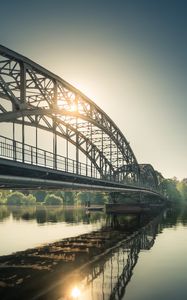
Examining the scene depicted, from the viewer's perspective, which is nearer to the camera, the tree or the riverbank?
the riverbank

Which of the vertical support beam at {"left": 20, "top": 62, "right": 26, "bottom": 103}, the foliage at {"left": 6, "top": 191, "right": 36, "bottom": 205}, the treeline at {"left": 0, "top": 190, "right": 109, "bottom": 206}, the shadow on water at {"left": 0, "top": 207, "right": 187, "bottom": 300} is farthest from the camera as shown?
the foliage at {"left": 6, "top": 191, "right": 36, "bottom": 205}

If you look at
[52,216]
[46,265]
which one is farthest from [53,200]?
[46,265]

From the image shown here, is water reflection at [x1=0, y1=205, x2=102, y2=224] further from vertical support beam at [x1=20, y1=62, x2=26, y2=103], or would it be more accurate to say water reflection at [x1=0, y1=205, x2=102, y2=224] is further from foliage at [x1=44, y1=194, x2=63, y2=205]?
foliage at [x1=44, y1=194, x2=63, y2=205]

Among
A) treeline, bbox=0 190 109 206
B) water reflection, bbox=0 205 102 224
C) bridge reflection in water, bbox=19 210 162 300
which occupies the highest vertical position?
treeline, bbox=0 190 109 206

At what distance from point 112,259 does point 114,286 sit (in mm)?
7837

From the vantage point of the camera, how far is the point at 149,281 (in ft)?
66.7

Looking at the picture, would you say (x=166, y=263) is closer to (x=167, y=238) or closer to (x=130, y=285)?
(x=130, y=285)

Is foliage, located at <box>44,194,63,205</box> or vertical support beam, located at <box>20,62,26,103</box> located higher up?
vertical support beam, located at <box>20,62,26,103</box>

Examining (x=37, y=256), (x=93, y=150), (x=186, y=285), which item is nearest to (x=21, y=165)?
(x=37, y=256)

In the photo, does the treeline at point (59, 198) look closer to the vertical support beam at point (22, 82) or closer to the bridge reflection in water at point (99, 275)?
the bridge reflection in water at point (99, 275)

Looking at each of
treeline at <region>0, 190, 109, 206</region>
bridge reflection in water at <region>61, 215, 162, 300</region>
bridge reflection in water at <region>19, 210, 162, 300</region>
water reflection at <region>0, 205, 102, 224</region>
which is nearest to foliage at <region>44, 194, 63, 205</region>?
treeline at <region>0, 190, 109, 206</region>

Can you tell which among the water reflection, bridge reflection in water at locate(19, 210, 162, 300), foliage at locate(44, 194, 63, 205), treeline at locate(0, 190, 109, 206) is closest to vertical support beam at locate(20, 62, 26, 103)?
bridge reflection in water at locate(19, 210, 162, 300)

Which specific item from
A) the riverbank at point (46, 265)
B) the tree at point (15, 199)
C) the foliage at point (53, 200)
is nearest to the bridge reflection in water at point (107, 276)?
the riverbank at point (46, 265)

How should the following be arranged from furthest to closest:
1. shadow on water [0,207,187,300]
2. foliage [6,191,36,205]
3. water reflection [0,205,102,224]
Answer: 1. foliage [6,191,36,205]
2. water reflection [0,205,102,224]
3. shadow on water [0,207,187,300]
